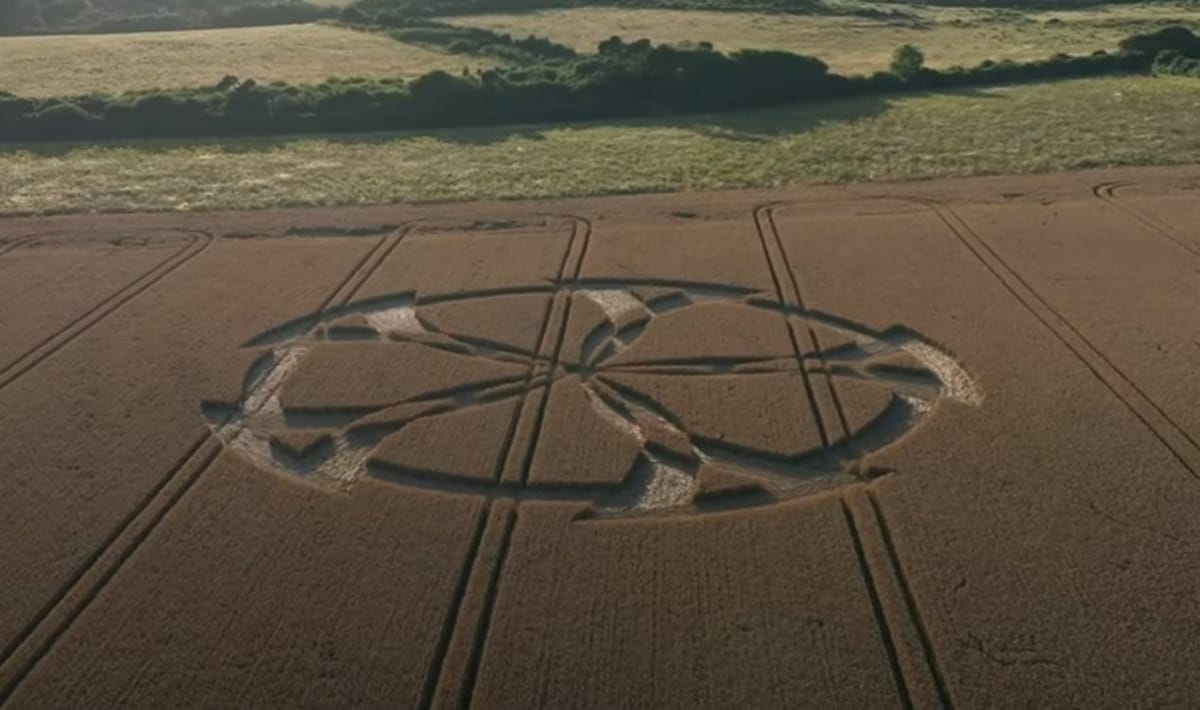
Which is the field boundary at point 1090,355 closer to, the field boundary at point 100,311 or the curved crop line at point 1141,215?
the curved crop line at point 1141,215

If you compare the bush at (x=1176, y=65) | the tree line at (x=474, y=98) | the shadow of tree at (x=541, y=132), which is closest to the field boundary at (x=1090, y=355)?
the shadow of tree at (x=541, y=132)

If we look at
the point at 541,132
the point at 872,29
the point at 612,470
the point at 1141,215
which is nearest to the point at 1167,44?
the point at 872,29

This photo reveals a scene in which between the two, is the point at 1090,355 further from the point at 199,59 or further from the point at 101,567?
the point at 199,59

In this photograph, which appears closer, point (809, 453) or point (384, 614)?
point (384, 614)

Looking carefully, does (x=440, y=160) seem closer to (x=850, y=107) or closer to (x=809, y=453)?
(x=850, y=107)

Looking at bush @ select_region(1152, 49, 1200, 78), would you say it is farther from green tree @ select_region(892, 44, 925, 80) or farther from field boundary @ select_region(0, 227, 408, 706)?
field boundary @ select_region(0, 227, 408, 706)

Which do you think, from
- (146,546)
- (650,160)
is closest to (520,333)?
(146,546)

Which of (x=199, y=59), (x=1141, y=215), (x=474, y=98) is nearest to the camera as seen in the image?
(x=1141, y=215)
